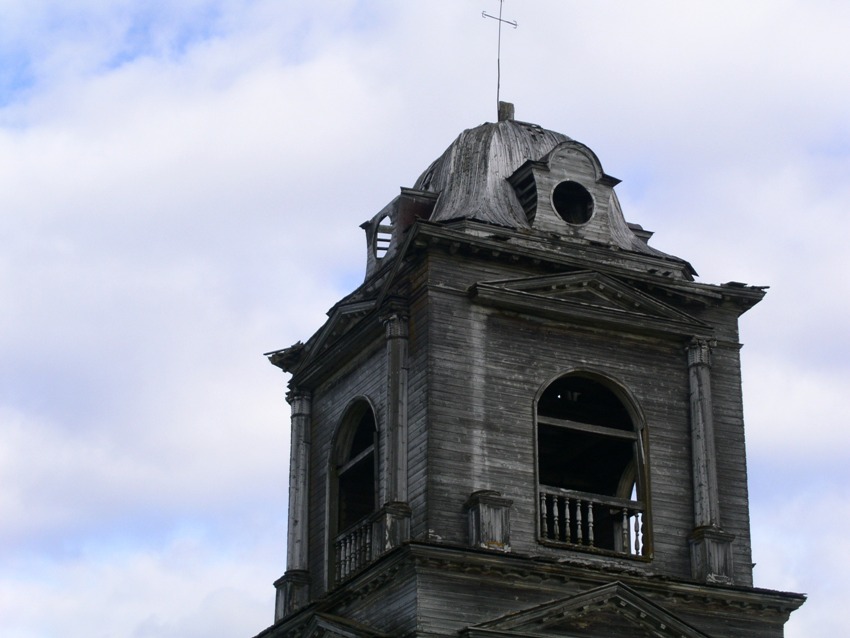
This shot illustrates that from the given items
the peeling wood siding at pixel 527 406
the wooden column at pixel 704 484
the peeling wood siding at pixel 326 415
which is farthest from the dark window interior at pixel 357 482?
the wooden column at pixel 704 484

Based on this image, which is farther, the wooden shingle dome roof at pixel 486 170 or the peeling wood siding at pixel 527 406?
the wooden shingle dome roof at pixel 486 170

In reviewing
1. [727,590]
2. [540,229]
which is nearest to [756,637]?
[727,590]

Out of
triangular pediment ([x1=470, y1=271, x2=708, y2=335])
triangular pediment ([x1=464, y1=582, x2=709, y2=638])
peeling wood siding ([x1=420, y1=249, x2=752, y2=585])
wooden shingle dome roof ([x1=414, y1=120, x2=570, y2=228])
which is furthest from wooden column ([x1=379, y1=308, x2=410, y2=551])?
wooden shingle dome roof ([x1=414, y1=120, x2=570, y2=228])

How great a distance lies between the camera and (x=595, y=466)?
128 feet

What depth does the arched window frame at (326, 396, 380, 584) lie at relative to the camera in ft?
114

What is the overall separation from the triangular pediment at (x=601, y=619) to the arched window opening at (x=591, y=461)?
1625mm

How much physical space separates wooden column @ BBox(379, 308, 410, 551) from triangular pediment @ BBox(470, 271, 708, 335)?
1579 mm

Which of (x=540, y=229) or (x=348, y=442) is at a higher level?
(x=540, y=229)

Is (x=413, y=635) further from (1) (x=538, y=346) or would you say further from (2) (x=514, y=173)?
(2) (x=514, y=173)

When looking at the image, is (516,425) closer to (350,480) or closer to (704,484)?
(704,484)

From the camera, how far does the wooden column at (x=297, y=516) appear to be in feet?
120

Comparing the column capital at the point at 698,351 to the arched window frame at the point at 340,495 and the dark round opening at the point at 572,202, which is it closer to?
the dark round opening at the point at 572,202

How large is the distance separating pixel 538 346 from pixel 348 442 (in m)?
4.61

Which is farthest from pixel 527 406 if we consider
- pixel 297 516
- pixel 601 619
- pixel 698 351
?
pixel 297 516
